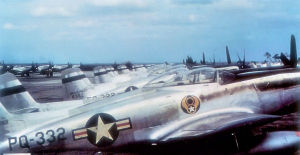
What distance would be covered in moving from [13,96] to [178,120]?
14.0 ft

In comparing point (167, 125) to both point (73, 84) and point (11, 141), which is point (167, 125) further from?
point (73, 84)

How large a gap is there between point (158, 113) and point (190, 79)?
3.55 ft

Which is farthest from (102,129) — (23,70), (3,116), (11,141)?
(23,70)

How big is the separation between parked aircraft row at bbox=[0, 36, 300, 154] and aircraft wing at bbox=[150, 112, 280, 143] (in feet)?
0.05

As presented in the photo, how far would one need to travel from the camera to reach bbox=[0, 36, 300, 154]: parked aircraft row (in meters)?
4.82

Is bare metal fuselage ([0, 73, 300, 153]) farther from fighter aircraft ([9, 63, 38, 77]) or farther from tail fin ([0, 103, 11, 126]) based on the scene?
fighter aircraft ([9, 63, 38, 77])

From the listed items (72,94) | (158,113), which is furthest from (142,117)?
(72,94)

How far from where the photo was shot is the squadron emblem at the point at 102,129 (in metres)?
4.85

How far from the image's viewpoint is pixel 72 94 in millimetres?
11078

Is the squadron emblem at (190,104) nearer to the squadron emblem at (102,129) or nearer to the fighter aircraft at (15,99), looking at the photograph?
the squadron emblem at (102,129)

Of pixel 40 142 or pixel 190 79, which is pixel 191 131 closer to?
pixel 190 79

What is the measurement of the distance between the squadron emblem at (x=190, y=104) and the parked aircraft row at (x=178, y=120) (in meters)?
0.02

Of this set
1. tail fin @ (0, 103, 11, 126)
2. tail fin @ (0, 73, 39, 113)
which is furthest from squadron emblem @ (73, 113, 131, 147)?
tail fin @ (0, 73, 39, 113)

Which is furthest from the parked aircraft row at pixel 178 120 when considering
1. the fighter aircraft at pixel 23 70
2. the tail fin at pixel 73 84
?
the fighter aircraft at pixel 23 70
